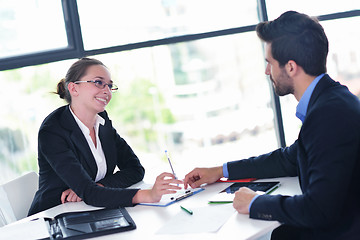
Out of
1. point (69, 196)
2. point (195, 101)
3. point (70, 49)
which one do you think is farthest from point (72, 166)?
point (195, 101)

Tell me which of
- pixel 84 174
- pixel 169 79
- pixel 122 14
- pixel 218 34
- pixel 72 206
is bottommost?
pixel 72 206

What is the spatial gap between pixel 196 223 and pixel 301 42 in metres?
0.81

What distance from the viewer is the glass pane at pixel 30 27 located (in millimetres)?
3461

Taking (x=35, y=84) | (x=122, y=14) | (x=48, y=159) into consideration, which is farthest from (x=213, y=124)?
(x=48, y=159)

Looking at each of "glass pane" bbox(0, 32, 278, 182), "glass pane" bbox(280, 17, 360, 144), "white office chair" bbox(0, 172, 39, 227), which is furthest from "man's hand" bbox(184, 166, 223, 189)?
"glass pane" bbox(280, 17, 360, 144)

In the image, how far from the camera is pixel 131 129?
157 inches

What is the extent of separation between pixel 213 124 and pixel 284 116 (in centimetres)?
67

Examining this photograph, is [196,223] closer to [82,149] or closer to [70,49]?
[82,149]

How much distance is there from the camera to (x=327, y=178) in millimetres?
1573

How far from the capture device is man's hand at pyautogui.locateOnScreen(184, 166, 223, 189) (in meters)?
2.24

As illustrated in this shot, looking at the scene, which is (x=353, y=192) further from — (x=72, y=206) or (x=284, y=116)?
(x=284, y=116)

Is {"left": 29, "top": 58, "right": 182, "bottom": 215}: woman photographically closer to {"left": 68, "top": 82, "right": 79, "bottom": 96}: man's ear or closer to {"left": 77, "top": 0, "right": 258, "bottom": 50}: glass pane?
{"left": 68, "top": 82, "right": 79, "bottom": 96}: man's ear

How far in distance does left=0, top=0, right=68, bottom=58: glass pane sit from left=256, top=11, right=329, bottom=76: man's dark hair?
213cm

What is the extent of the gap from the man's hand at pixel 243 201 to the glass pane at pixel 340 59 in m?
2.72
